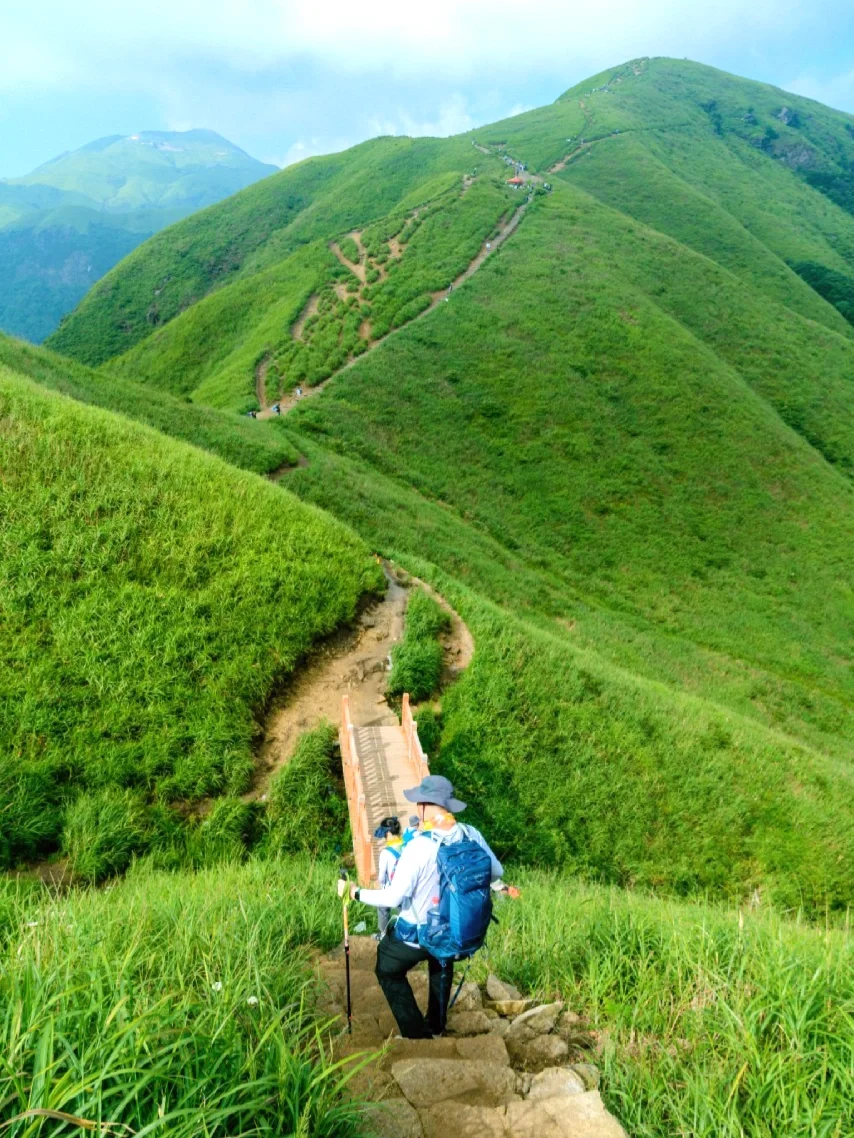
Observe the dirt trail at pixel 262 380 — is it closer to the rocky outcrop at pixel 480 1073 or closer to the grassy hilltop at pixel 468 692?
the grassy hilltop at pixel 468 692

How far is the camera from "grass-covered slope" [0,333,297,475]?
1894cm

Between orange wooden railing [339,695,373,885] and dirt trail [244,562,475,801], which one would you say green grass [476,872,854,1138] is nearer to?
orange wooden railing [339,695,373,885]

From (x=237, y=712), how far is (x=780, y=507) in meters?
29.4

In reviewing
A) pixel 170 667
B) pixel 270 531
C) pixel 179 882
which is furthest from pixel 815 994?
pixel 270 531

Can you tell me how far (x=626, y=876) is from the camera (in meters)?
8.78

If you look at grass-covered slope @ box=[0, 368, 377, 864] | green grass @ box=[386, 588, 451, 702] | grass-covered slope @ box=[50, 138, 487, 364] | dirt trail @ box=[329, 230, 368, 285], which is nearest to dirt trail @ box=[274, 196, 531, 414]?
dirt trail @ box=[329, 230, 368, 285]

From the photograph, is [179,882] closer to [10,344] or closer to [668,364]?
[10,344]

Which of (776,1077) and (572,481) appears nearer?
(776,1077)

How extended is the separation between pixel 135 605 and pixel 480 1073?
7.87 m

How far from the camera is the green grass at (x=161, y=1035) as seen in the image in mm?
1949

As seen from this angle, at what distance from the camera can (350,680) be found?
10148mm

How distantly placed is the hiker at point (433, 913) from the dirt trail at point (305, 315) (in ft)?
122

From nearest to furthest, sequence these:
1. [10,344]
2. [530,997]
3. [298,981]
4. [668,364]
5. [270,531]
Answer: [298,981] < [530,997] < [270,531] < [10,344] < [668,364]

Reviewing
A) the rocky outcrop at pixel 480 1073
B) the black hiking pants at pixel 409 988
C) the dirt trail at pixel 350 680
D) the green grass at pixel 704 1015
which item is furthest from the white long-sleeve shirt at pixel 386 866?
the dirt trail at pixel 350 680
